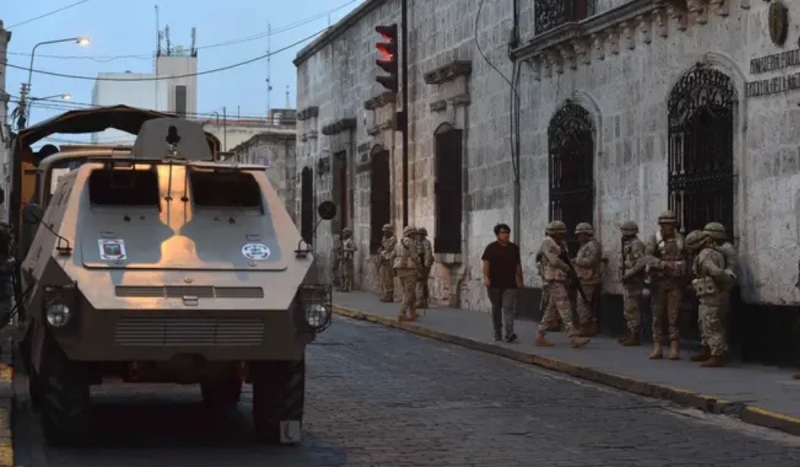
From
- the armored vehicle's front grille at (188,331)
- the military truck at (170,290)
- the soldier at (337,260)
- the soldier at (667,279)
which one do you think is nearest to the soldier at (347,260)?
the soldier at (337,260)

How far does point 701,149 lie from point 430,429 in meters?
7.41

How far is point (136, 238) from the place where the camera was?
9.60 meters

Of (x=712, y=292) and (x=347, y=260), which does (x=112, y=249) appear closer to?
(x=712, y=292)

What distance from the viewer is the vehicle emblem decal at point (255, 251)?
31.7 ft

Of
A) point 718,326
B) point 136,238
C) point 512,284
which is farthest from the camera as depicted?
point 512,284

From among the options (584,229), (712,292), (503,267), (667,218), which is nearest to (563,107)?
(584,229)

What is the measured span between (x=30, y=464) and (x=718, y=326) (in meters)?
8.68

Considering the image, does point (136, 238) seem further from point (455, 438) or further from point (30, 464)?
point (455, 438)

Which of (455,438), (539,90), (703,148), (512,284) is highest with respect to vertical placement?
(539,90)

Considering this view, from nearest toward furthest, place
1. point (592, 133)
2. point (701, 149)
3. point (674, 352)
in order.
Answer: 1. point (674, 352)
2. point (701, 149)
3. point (592, 133)

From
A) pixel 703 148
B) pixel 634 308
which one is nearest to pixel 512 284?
pixel 634 308

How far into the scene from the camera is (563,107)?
2080 centimetres

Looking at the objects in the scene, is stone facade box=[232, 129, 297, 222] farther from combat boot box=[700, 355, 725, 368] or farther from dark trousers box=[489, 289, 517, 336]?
combat boot box=[700, 355, 725, 368]

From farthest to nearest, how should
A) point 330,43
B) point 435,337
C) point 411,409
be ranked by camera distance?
point 330,43 → point 435,337 → point 411,409
